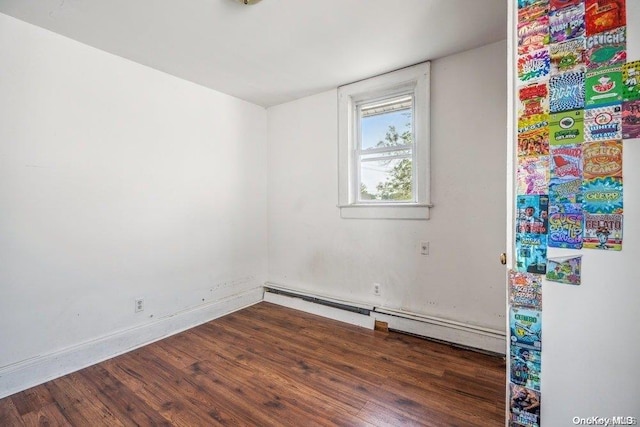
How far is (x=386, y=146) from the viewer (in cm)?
276

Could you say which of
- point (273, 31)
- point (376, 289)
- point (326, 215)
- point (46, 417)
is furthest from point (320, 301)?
point (273, 31)

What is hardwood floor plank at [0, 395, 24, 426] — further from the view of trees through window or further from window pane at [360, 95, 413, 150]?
window pane at [360, 95, 413, 150]

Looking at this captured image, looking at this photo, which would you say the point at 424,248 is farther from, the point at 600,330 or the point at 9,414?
the point at 9,414

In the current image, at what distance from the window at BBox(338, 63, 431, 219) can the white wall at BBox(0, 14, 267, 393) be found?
1321mm

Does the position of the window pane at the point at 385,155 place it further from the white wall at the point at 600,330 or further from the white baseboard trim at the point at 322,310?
the white wall at the point at 600,330

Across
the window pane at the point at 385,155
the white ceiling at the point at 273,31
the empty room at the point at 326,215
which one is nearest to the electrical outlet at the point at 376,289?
the empty room at the point at 326,215

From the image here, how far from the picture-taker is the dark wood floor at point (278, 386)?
1.53 m

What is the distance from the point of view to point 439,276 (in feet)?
7.81

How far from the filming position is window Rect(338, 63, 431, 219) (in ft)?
8.04

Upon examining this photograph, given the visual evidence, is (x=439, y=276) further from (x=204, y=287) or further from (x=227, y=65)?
(x=227, y=65)

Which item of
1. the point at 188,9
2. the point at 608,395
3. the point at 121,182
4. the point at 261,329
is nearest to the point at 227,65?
the point at 188,9

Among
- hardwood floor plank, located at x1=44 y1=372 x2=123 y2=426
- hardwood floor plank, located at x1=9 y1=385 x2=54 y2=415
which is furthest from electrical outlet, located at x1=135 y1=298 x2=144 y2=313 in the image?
hardwood floor plank, located at x1=9 y1=385 x2=54 y2=415

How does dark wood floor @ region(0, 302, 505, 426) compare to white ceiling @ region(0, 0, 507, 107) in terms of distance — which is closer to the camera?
dark wood floor @ region(0, 302, 505, 426)

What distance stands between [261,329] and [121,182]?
1757mm
